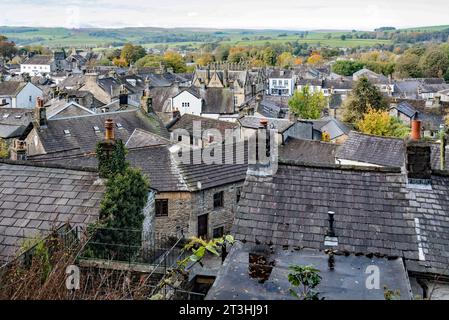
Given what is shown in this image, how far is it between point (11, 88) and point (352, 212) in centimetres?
7102

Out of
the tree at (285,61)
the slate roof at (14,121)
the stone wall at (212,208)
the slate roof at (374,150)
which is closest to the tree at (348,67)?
the tree at (285,61)

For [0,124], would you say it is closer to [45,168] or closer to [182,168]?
[182,168]

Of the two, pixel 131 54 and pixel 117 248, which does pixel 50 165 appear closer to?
pixel 117 248

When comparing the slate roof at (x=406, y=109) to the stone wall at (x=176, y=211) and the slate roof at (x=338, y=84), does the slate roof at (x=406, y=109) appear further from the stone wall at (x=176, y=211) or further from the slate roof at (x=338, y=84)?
the stone wall at (x=176, y=211)

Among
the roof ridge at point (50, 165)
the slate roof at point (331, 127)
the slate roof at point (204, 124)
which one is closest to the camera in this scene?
the roof ridge at point (50, 165)

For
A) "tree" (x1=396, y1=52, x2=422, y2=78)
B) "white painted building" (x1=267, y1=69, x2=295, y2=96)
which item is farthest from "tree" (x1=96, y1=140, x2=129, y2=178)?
"tree" (x1=396, y1=52, x2=422, y2=78)

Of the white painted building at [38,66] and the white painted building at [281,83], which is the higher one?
the white painted building at [38,66]

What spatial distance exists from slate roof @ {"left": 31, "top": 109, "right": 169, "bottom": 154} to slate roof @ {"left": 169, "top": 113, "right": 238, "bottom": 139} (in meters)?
2.88

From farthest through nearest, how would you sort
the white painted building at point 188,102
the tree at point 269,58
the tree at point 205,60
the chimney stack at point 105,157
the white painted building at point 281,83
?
the tree at point 269,58, the tree at point 205,60, the white painted building at point 281,83, the white painted building at point 188,102, the chimney stack at point 105,157

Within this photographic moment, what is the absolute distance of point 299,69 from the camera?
468 feet

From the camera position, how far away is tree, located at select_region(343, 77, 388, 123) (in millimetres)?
61531

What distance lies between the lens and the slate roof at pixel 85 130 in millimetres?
32188

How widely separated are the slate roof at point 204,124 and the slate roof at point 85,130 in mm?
2882

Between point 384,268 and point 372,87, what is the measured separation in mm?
54952
